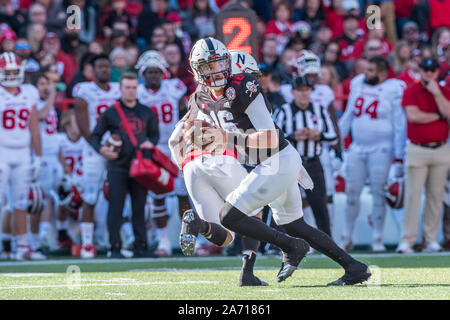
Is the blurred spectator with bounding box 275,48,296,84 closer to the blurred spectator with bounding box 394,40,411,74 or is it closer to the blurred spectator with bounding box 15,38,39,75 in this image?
the blurred spectator with bounding box 394,40,411,74

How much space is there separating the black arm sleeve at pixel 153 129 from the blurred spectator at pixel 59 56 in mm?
3175

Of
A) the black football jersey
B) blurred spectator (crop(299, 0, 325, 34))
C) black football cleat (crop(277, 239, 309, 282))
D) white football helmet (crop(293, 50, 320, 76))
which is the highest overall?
blurred spectator (crop(299, 0, 325, 34))

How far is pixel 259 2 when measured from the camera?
15977 millimetres

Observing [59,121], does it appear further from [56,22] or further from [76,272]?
[76,272]

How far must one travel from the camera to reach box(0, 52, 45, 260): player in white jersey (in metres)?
10.6

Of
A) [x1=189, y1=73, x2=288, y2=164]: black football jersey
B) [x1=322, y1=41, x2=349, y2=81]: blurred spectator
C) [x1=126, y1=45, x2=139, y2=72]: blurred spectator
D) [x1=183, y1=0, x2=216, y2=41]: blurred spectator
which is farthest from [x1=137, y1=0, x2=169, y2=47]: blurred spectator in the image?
[x1=189, y1=73, x2=288, y2=164]: black football jersey

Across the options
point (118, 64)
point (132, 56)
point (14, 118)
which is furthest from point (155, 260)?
point (132, 56)

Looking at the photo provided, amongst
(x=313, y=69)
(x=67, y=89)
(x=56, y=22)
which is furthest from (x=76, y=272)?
(x=56, y=22)

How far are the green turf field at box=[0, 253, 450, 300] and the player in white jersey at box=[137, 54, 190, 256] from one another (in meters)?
1.00

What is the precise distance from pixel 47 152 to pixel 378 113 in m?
3.80

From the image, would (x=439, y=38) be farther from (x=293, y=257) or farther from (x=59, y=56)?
(x=293, y=257)

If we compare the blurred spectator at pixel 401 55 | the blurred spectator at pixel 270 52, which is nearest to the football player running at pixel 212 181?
the blurred spectator at pixel 270 52

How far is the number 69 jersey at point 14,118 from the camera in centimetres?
1056

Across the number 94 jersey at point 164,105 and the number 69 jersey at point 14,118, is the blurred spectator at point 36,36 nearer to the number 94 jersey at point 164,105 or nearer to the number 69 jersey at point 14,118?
the number 94 jersey at point 164,105
